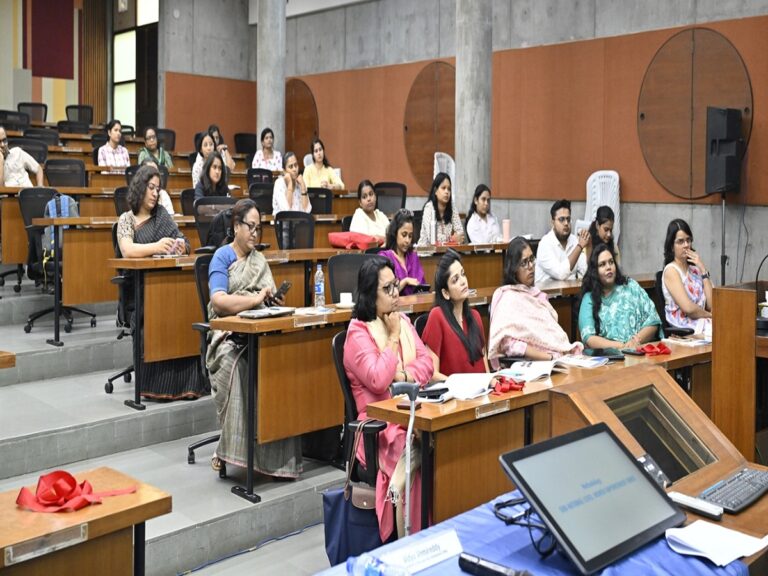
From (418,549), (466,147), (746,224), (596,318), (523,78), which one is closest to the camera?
(418,549)

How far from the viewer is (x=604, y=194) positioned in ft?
32.5

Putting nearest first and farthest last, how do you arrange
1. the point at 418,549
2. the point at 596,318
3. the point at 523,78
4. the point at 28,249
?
the point at 418,549
the point at 596,318
the point at 28,249
the point at 523,78

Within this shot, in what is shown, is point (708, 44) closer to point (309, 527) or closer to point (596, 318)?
point (596, 318)

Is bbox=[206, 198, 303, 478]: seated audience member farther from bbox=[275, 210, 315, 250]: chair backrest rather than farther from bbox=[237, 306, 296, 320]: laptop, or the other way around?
bbox=[275, 210, 315, 250]: chair backrest

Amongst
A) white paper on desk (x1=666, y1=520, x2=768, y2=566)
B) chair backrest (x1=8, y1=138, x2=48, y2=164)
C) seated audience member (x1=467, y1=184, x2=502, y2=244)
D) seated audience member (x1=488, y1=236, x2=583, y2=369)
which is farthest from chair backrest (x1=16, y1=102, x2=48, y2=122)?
white paper on desk (x1=666, y1=520, x2=768, y2=566)

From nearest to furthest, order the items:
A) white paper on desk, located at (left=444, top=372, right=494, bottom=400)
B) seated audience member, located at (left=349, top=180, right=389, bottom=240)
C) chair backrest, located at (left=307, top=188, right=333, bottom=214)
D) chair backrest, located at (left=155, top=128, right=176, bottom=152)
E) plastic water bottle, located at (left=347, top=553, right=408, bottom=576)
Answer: plastic water bottle, located at (left=347, top=553, right=408, bottom=576), white paper on desk, located at (left=444, top=372, right=494, bottom=400), seated audience member, located at (left=349, top=180, right=389, bottom=240), chair backrest, located at (left=307, top=188, right=333, bottom=214), chair backrest, located at (left=155, top=128, right=176, bottom=152)

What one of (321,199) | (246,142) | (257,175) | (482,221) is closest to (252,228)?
(482,221)

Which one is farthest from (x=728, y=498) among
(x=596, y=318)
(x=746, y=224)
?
(x=746, y=224)

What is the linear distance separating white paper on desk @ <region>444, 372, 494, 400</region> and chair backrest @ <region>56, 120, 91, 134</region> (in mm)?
11021

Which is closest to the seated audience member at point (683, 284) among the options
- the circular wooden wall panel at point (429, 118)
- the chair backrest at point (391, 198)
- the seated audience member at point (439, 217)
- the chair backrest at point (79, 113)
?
the seated audience member at point (439, 217)

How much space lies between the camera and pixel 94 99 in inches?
647

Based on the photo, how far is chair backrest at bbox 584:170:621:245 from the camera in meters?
9.82

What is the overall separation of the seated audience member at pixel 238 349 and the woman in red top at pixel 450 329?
87 centimetres

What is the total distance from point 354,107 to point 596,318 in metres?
9.02
